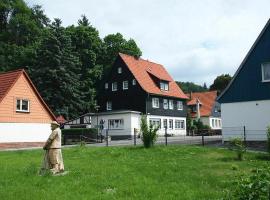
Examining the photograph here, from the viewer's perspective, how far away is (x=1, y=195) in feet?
36.6

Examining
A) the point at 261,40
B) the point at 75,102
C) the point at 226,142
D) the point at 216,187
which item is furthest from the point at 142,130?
the point at 75,102

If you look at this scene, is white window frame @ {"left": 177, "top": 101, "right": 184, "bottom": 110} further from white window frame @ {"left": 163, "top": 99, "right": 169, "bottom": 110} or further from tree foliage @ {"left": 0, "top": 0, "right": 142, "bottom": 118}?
tree foliage @ {"left": 0, "top": 0, "right": 142, "bottom": 118}

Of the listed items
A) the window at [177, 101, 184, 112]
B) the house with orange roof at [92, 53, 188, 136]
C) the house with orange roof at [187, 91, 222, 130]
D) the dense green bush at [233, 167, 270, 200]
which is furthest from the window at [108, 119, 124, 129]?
the dense green bush at [233, 167, 270, 200]

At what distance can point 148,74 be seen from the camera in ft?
217

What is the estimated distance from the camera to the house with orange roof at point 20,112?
3681 centimetres

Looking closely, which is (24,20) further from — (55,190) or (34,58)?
(55,190)

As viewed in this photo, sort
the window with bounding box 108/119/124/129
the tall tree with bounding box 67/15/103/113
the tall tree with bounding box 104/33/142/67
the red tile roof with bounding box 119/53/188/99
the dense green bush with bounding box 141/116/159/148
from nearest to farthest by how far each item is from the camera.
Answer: the dense green bush with bounding box 141/116/159/148 < the window with bounding box 108/119/124/129 < the red tile roof with bounding box 119/53/188/99 < the tall tree with bounding box 67/15/103/113 < the tall tree with bounding box 104/33/142/67

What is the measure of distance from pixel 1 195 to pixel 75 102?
1757 inches

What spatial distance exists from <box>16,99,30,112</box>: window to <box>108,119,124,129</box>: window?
21.5 metres

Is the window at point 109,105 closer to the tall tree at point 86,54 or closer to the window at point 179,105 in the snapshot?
the tall tree at point 86,54

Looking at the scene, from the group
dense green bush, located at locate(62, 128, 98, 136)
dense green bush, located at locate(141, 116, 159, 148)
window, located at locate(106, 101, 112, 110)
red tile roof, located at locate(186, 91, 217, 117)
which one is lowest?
dense green bush, located at locate(141, 116, 159, 148)

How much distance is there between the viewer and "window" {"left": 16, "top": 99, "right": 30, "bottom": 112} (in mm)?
38312

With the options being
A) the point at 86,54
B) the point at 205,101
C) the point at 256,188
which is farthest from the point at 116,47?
the point at 256,188

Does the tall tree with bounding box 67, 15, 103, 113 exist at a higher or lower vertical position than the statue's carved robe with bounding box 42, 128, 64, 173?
higher
